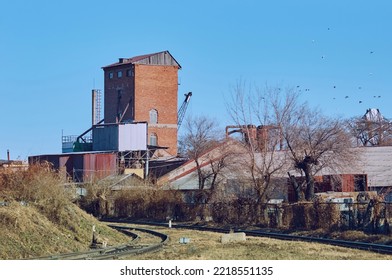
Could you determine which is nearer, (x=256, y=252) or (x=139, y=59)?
(x=256, y=252)

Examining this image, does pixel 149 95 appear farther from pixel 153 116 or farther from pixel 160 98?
pixel 153 116

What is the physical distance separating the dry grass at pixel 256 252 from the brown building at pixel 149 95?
6058cm

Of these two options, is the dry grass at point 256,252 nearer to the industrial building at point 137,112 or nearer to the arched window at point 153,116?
the industrial building at point 137,112

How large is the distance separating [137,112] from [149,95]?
2924 millimetres

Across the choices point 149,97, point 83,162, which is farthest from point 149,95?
point 83,162

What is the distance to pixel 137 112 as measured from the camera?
293 feet

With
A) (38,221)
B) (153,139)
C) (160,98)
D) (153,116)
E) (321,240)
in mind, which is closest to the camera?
(38,221)

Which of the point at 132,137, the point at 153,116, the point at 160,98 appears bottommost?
the point at 132,137

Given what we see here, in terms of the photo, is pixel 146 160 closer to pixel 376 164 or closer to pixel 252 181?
pixel 376 164

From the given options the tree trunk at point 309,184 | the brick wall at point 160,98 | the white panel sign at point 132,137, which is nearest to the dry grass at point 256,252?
the tree trunk at point 309,184

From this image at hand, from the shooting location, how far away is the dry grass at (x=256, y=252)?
22.2m

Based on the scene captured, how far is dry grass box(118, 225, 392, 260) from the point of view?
876 inches

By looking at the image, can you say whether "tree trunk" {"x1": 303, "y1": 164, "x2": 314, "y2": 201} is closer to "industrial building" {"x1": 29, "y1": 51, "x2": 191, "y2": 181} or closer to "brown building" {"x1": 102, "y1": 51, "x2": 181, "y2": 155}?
"industrial building" {"x1": 29, "y1": 51, "x2": 191, "y2": 181}

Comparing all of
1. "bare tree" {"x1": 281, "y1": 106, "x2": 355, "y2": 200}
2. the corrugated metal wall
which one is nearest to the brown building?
the corrugated metal wall
